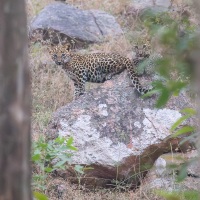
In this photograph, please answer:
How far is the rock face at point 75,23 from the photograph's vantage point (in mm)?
12859

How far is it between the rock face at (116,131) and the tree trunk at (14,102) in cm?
468

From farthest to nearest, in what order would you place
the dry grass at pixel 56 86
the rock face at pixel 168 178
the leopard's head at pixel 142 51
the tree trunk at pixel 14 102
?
the leopard's head at pixel 142 51 → the dry grass at pixel 56 86 → the rock face at pixel 168 178 → the tree trunk at pixel 14 102

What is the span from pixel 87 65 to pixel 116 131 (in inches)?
106

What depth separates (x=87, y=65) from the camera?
32.9 feet

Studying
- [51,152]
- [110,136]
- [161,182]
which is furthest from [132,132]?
[51,152]

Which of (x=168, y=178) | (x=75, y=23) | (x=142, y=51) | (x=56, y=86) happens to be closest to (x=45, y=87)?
(x=56, y=86)

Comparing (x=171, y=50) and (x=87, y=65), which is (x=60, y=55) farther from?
(x=171, y=50)

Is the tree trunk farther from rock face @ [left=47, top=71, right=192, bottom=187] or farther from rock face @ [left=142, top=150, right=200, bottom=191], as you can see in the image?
rock face @ [left=47, top=71, right=192, bottom=187]

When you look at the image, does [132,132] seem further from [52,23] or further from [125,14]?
[125,14]

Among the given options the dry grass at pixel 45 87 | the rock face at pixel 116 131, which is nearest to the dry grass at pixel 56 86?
the dry grass at pixel 45 87

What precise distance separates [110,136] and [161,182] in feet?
3.05

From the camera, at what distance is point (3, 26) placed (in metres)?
2.24

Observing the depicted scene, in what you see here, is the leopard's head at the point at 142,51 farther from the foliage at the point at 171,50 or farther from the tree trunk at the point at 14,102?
the tree trunk at the point at 14,102

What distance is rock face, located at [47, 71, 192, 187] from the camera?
7180mm
